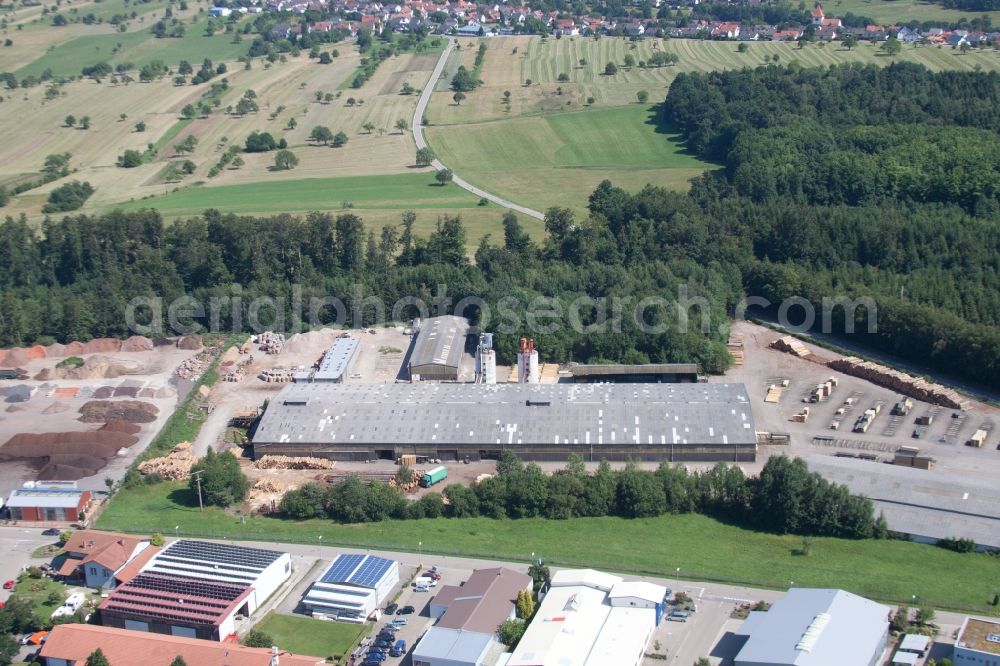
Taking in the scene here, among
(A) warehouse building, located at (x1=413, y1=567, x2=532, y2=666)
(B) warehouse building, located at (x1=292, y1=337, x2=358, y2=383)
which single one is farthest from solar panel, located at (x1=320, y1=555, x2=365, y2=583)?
(B) warehouse building, located at (x1=292, y1=337, x2=358, y2=383)

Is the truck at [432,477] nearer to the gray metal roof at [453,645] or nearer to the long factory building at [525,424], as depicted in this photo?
the long factory building at [525,424]

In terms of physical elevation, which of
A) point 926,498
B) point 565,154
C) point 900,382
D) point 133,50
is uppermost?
point 133,50

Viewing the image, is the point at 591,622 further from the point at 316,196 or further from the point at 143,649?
the point at 316,196

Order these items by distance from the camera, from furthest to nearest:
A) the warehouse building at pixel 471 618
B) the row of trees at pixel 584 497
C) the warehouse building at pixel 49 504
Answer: the warehouse building at pixel 49 504, the row of trees at pixel 584 497, the warehouse building at pixel 471 618

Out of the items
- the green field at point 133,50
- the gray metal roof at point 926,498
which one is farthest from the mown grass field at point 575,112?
the gray metal roof at point 926,498

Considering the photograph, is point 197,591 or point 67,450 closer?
point 197,591

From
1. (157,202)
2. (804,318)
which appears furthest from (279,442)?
(157,202)

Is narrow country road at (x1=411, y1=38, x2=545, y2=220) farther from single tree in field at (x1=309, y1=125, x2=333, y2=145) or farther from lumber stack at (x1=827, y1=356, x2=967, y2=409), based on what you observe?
lumber stack at (x1=827, y1=356, x2=967, y2=409)

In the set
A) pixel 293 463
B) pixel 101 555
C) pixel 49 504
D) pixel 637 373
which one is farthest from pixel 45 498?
pixel 637 373
